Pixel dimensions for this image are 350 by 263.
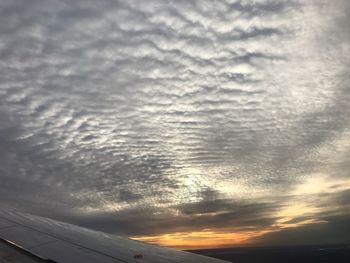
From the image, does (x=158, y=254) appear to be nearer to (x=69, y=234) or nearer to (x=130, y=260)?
(x=130, y=260)

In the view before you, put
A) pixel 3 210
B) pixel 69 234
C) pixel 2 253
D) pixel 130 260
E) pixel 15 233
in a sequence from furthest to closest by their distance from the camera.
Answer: pixel 3 210, pixel 69 234, pixel 15 233, pixel 130 260, pixel 2 253

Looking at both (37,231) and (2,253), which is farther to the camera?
(37,231)

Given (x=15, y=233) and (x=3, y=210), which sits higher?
(x=3, y=210)

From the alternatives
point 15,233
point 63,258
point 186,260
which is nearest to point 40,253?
point 63,258

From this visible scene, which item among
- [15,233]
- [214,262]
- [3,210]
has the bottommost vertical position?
[214,262]

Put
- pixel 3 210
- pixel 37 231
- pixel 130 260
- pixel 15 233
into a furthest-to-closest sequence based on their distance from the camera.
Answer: pixel 3 210
pixel 37 231
pixel 15 233
pixel 130 260

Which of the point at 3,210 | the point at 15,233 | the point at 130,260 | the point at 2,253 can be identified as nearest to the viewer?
the point at 2,253

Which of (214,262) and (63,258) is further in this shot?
(214,262)

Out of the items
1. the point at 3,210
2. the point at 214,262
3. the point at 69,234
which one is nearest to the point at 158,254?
the point at 214,262

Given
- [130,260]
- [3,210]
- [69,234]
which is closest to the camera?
[130,260]

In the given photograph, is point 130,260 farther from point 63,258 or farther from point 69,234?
point 69,234
